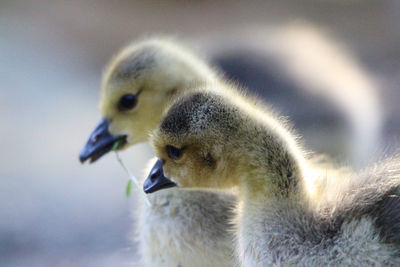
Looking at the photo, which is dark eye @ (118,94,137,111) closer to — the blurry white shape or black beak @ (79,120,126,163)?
black beak @ (79,120,126,163)

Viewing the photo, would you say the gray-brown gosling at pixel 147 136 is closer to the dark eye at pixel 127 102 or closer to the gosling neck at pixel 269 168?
the dark eye at pixel 127 102

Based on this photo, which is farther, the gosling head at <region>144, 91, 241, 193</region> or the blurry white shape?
the blurry white shape

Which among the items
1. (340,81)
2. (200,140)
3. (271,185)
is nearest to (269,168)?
(271,185)

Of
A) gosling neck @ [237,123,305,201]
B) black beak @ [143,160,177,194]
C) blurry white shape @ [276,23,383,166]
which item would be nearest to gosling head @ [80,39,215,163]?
black beak @ [143,160,177,194]

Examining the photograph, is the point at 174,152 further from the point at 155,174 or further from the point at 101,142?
the point at 101,142

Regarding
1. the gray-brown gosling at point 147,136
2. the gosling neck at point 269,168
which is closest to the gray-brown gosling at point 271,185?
the gosling neck at point 269,168

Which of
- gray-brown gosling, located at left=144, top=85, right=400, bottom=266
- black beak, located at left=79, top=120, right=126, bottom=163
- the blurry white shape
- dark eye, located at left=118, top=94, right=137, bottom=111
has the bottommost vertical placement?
gray-brown gosling, located at left=144, top=85, right=400, bottom=266

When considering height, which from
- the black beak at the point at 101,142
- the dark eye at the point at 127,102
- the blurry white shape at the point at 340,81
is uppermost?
the blurry white shape at the point at 340,81
